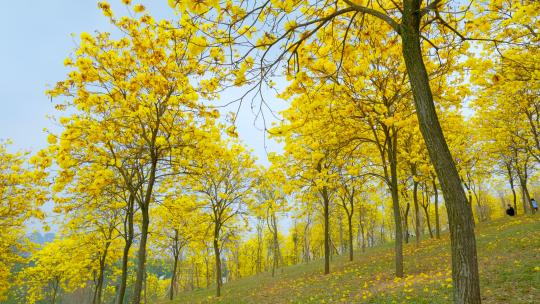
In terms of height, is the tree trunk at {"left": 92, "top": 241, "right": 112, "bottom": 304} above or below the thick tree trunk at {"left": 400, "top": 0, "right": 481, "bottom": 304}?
below

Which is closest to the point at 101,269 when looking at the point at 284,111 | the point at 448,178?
the point at 284,111

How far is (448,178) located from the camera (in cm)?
349

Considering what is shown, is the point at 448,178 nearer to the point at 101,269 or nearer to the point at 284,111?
the point at 284,111

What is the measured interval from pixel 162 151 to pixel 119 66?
278cm

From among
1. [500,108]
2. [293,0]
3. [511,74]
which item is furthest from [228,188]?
[500,108]

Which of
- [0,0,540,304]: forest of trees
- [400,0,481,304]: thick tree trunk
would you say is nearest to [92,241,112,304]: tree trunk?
[0,0,540,304]: forest of trees

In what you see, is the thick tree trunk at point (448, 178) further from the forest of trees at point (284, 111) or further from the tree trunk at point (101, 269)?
the tree trunk at point (101, 269)

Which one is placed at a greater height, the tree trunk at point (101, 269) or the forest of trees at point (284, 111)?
the forest of trees at point (284, 111)

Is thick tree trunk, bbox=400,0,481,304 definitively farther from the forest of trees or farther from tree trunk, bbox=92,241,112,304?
tree trunk, bbox=92,241,112,304

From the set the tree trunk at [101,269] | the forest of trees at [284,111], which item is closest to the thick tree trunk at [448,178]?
the forest of trees at [284,111]

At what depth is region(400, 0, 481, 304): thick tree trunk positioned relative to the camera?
10.7ft

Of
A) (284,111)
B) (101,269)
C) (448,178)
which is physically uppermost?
(284,111)

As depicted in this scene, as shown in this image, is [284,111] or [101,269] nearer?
[284,111]

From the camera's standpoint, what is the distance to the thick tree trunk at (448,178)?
10.7 feet
